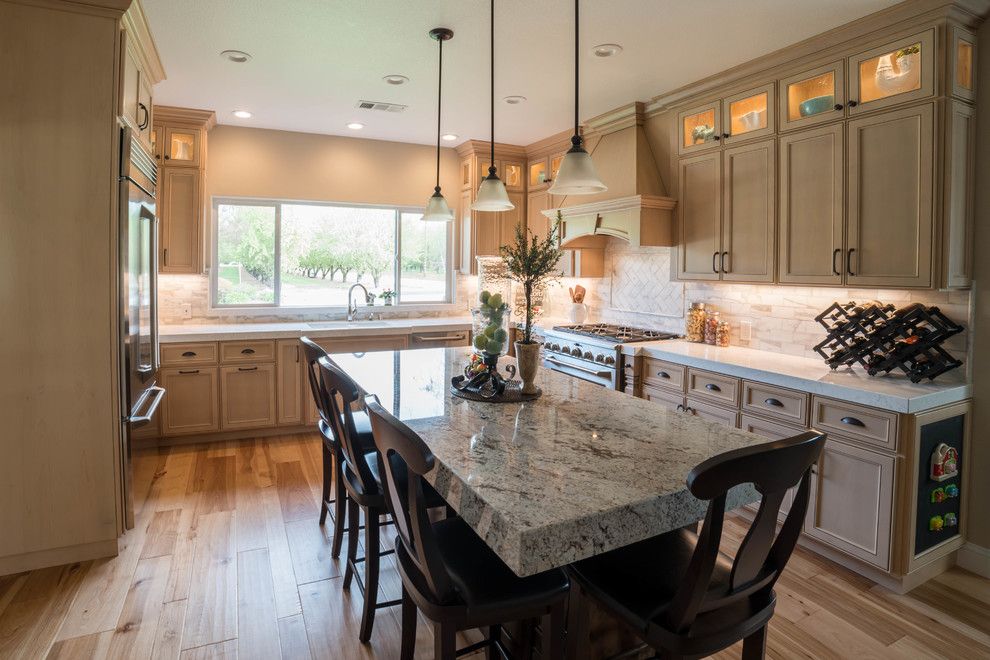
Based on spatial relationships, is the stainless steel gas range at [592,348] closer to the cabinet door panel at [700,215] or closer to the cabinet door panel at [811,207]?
the cabinet door panel at [700,215]

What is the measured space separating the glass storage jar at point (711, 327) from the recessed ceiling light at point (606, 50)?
6.14 ft

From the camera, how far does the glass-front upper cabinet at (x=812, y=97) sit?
3.05 metres

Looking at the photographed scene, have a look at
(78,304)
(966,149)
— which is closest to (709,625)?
(966,149)

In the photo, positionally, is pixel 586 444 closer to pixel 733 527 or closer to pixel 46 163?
pixel 733 527

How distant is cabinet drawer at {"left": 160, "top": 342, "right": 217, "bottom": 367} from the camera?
14.6 ft

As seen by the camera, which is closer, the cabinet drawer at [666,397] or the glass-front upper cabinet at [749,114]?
the glass-front upper cabinet at [749,114]

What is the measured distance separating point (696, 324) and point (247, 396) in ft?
11.6

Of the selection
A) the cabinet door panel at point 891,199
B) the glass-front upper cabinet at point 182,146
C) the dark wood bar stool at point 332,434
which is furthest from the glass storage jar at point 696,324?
the glass-front upper cabinet at point 182,146

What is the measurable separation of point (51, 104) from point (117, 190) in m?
0.43

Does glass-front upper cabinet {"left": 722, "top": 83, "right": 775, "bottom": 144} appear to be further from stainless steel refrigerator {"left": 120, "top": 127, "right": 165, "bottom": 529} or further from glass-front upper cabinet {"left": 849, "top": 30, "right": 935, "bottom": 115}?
stainless steel refrigerator {"left": 120, "top": 127, "right": 165, "bottom": 529}

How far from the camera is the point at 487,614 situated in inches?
56.2

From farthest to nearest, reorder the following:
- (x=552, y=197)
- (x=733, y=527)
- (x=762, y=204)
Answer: (x=552, y=197)
(x=762, y=204)
(x=733, y=527)

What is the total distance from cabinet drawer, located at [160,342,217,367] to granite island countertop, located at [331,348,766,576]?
2704 mm

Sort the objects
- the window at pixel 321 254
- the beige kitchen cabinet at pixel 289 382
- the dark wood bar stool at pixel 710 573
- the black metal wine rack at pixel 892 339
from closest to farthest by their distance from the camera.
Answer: the dark wood bar stool at pixel 710 573 → the black metal wine rack at pixel 892 339 → the beige kitchen cabinet at pixel 289 382 → the window at pixel 321 254
